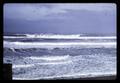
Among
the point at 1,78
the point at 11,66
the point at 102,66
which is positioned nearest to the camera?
the point at 1,78

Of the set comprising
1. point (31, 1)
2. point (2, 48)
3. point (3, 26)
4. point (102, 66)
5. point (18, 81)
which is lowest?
point (102, 66)

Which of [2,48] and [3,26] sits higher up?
[3,26]

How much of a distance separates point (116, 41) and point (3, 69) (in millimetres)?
970

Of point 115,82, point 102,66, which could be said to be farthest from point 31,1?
point 102,66

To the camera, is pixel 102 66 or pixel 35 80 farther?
pixel 102 66

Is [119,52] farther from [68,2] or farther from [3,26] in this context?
[3,26]

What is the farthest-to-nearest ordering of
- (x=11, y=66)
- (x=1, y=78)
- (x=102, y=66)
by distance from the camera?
1. (x=102, y=66)
2. (x=11, y=66)
3. (x=1, y=78)

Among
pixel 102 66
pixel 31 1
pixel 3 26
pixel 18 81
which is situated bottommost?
pixel 102 66

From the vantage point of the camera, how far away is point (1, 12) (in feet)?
6.46

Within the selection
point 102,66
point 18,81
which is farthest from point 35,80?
point 102,66

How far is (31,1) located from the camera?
1.98 metres

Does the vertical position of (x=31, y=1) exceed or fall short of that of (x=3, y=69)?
it exceeds it

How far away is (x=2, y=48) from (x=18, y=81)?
0.30 meters

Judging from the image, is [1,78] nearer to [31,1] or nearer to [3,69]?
[3,69]
